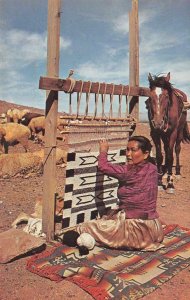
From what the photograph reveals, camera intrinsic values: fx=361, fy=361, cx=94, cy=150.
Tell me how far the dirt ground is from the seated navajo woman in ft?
2.50

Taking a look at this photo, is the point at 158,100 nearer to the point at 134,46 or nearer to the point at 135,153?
the point at 134,46

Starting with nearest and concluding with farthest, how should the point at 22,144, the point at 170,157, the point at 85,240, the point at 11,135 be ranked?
1. the point at 85,240
2. the point at 170,157
3. the point at 11,135
4. the point at 22,144

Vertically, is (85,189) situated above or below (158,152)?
below

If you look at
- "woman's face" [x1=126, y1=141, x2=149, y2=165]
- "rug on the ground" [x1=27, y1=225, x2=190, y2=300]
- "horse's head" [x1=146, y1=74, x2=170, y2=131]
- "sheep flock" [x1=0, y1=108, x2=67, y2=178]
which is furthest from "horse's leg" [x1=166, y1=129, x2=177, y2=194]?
"woman's face" [x1=126, y1=141, x2=149, y2=165]

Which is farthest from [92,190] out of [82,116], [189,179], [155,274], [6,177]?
[189,179]

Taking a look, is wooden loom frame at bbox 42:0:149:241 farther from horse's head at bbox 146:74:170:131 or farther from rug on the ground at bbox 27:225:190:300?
horse's head at bbox 146:74:170:131

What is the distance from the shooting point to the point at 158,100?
27.1 feet

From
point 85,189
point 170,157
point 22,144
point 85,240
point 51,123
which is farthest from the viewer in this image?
point 22,144

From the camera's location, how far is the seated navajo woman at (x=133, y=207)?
16.5ft

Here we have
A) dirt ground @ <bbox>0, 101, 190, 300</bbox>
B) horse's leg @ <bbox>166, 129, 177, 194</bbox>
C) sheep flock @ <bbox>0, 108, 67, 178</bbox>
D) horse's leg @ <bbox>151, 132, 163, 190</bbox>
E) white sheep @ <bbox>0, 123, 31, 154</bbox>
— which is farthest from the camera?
white sheep @ <bbox>0, 123, 31, 154</bbox>

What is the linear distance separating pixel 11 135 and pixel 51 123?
35.5 ft

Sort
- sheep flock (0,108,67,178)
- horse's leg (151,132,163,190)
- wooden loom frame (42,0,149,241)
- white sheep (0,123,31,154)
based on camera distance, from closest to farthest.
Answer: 1. wooden loom frame (42,0,149,241)
2. horse's leg (151,132,163,190)
3. sheep flock (0,108,67,178)
4. white sheep (0,123,31,154)

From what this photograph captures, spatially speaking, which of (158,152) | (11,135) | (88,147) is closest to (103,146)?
(88,147)

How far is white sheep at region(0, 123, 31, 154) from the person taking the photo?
15.6m
